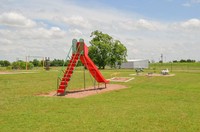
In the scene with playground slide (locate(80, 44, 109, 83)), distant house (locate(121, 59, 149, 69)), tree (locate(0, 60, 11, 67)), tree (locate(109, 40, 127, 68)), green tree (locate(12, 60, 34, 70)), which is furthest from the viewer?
tree (locate(0, 60, 11, 67))

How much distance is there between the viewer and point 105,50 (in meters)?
68.8

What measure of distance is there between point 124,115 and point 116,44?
6306 cm

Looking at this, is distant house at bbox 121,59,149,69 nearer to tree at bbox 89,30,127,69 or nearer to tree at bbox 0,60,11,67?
tree at bbox 89,30,127,69

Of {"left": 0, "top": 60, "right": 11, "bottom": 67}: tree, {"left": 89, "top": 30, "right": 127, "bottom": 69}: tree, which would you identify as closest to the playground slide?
{"left": 89, "top": 30, "right": 127, "bottom": 69}: tree

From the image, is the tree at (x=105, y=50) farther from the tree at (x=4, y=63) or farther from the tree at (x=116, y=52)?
the tree at (x=4, y=63)

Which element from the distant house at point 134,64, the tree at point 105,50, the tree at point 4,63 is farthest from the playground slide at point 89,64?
the tree at point 4,63

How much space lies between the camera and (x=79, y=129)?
7.04 m

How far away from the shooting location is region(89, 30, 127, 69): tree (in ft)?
225

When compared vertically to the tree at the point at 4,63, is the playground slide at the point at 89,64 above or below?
below

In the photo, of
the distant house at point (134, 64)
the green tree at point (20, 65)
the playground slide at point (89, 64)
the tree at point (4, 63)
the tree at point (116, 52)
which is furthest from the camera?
the tree at point (4, 63)

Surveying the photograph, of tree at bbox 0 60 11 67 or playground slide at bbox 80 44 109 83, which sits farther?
tree at bbox 0 60 11 67

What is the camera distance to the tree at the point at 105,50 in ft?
225

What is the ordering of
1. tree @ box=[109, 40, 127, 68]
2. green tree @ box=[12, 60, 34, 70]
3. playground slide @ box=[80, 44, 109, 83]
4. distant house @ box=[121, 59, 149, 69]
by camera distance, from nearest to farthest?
playground slide @ box=[80, 44, 109, 83], green tree @ box=[12, 60, 34, 70], tree @ box=[109, 40, 127, 68], distant house @ box=[121, 59, 149, 69]

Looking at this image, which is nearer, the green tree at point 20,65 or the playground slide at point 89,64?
the playground slide at point 89,64
